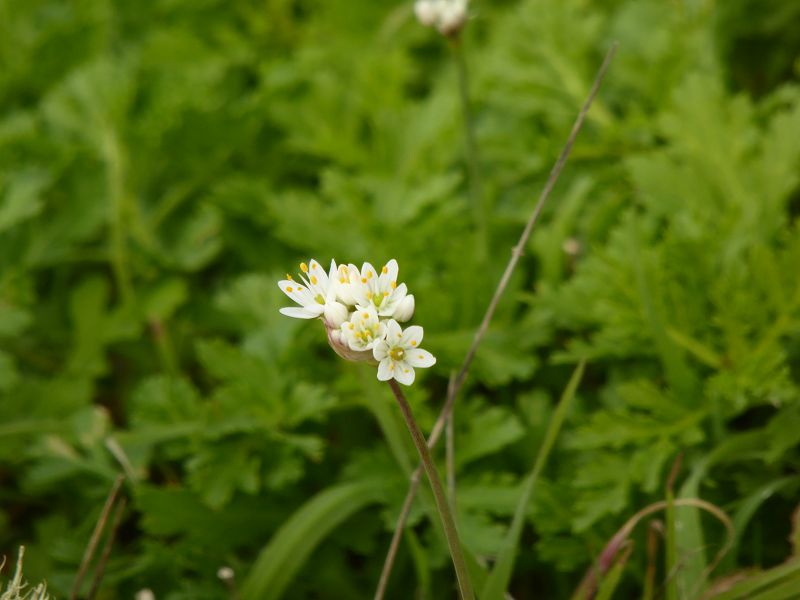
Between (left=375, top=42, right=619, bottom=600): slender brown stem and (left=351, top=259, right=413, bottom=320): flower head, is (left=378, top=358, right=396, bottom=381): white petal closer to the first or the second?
(left=351, top=259, right=413, bottom=320): flower head

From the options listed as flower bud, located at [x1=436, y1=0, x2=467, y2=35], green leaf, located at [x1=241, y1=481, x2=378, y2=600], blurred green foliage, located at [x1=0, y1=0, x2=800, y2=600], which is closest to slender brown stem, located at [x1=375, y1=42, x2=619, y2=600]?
blurred green foliage, located at [x1=0, y1=0, x2=800, y2=600]

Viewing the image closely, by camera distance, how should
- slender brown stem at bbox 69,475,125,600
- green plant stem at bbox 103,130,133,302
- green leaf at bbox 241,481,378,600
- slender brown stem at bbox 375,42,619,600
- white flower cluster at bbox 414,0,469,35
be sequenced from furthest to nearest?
green plant stem at bbox 103,130,133,302, white flower cluster at bbox 414,0,469,35, green leaf at bbox 241,481,378,600, slender brown stem at bbox 69,475,125,600, slender brown stem at bbox 375,42,619,600

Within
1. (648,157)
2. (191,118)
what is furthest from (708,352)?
(191,118)

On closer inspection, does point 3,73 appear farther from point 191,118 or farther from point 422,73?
point 422,73

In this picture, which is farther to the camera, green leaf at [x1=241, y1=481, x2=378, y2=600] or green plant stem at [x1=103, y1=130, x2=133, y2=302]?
green plant stem at [x1=103, y1=130, x2=133, y2=302]

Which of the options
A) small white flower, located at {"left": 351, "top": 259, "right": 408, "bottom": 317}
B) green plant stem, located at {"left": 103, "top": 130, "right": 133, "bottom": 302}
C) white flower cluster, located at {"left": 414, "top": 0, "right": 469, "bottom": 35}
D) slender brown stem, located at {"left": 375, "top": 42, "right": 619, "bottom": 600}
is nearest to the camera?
small white flower, located at {"left": 351, "top": 259, "right": 408, "bottom": 317}

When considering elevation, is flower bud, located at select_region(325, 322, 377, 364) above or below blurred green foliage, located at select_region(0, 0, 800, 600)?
below

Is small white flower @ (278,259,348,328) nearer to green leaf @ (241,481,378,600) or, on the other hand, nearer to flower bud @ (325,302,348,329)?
flower bud @ (325,302,348,329)

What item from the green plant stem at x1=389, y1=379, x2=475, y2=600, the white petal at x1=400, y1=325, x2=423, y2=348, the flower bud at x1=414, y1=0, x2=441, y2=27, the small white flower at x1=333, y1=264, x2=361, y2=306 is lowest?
the green plant stem at x1=389, y1=379, x2=475, y2=600
